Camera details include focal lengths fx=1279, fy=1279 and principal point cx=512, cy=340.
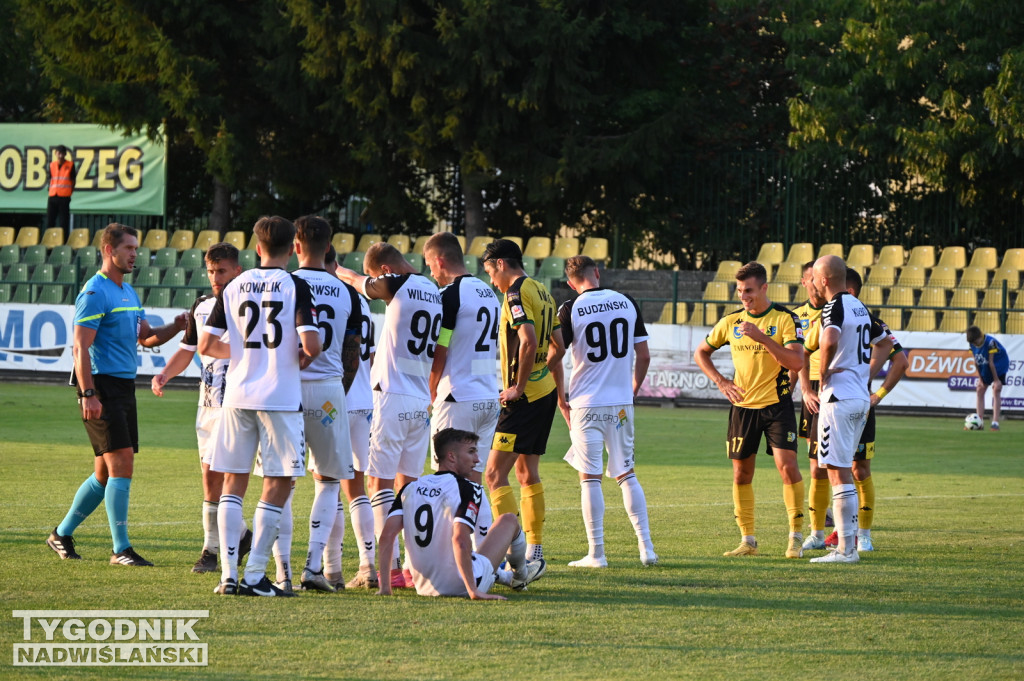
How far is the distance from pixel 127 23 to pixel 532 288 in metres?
26.2

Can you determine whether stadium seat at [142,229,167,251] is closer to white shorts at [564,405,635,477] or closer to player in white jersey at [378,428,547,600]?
white shorts at [564,405,635,477]

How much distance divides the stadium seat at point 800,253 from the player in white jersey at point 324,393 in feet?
72.0

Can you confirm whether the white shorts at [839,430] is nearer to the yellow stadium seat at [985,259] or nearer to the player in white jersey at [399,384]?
the player in white jersey at [399,384]

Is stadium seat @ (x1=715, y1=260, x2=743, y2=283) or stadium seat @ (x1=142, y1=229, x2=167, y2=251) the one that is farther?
stadium seat @ (x1=142, y1=229, x2=167, y2=251)

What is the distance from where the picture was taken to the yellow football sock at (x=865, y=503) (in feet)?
33.2

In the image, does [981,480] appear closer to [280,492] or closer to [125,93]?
[280,492]

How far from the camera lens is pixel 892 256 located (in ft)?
90.3

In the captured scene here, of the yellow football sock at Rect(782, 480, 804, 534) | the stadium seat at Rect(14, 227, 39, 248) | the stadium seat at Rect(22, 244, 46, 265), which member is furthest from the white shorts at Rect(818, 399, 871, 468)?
the stadium seat at Rect(14, 227, 39, 248)

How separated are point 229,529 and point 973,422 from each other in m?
16.6

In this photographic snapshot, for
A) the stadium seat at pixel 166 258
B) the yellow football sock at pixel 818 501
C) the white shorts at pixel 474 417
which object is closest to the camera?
the white shorts at pixel 474 417

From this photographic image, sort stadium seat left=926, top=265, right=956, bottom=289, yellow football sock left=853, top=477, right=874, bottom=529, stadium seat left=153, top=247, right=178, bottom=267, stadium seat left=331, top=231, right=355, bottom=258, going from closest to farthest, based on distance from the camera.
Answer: yellow football sock left=853, top=477, right=874, bottom=529 → stadium seat left=926, top=265, right=956, bottom=289 → stadium seat left=153, top=247, right=178, bottom=267 → stadium seat left=331, top=231, right=355, bottom=258

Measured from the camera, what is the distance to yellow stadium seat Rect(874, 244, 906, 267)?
27422mm

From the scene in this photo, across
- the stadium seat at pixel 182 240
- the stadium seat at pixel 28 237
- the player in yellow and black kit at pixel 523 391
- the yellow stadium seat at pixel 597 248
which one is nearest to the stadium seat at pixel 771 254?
the yellow stadium seat at pixel 597 248

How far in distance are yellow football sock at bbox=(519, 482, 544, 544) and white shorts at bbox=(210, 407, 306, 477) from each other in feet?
6.86
